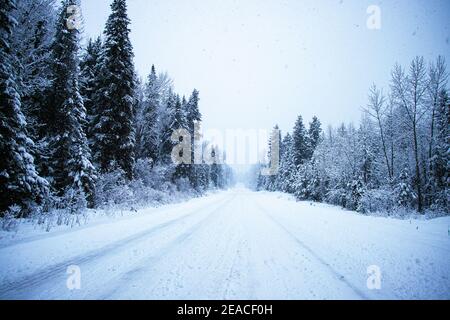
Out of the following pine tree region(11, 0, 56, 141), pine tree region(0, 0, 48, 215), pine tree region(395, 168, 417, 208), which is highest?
pine tree region(11, 0, 56, 141)

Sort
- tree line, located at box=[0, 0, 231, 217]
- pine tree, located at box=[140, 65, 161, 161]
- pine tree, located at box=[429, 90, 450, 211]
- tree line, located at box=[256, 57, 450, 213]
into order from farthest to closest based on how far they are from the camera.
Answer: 1. pine tree, located at box=[140, 65, 161, 161]
2. pine tree, located at box=[429, 90, 450, 211]
3. tree line, located at box=[256, 57, 450, 213]
4. tree line, located at box=[0, 0, 231, 217]

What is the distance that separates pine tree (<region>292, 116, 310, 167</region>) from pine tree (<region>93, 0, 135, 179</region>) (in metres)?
32.6

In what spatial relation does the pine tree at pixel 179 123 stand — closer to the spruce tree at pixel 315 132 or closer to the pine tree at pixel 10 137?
the pine tree at pixel 10 137

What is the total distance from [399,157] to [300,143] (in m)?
17.0

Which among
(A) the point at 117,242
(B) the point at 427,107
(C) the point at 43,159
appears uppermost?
(B) the point at 427,107

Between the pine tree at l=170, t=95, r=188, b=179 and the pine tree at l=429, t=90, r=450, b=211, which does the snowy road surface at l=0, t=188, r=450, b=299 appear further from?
the pine tree at l=170, t=95, r=188, b=179

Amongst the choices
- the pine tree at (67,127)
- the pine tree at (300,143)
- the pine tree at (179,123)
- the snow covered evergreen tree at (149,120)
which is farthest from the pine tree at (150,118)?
the pine tree at (300,143)

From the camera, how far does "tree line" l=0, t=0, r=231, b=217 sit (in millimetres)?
8875

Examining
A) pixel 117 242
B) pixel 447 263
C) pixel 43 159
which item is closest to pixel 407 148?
pixel 447 263

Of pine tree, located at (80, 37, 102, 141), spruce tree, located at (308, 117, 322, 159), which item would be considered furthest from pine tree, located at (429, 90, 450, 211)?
pine tree, located at (80, 37, 102, 141)

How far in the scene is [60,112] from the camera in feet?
43.9
